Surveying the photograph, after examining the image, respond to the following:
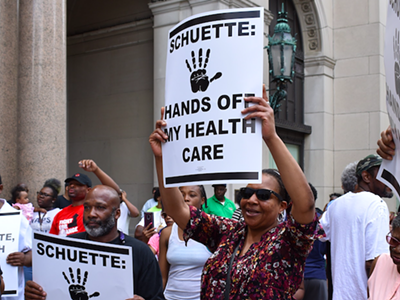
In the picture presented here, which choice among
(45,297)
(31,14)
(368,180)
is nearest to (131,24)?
(31,14)

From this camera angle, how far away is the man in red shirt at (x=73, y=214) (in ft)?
16.5

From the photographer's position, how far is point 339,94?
14953mm

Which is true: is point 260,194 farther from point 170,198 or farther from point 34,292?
point 34,292

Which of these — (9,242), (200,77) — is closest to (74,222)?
(9,242)

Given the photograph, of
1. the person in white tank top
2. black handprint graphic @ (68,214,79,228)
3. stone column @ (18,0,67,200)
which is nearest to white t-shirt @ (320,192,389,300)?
the person in white tank top

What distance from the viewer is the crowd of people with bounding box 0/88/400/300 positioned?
2475mm

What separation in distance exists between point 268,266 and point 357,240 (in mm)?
2092

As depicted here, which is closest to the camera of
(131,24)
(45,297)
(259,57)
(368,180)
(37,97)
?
(259,57)

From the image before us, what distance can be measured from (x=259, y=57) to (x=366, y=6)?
13562 mm

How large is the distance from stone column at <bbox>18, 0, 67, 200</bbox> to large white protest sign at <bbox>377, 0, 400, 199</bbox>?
6031 millimetres

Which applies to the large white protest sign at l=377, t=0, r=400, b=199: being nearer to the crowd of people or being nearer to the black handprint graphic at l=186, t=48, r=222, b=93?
the crowd of people

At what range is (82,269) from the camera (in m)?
2.87

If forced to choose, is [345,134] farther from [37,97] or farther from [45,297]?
[45,297]

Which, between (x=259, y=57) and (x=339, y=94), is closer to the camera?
(x=259, y=57)
